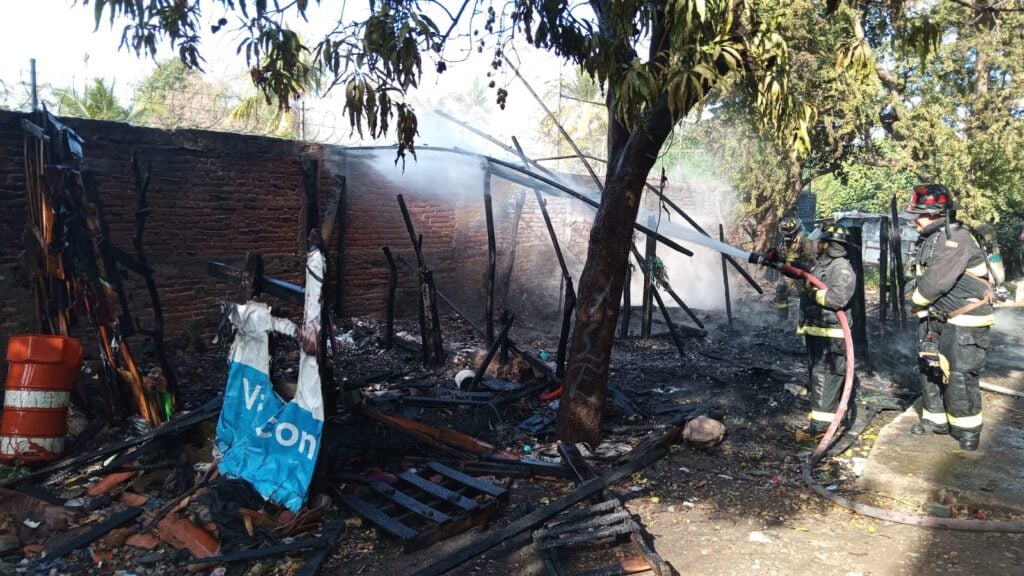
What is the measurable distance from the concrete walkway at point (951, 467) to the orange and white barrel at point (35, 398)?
5.97m

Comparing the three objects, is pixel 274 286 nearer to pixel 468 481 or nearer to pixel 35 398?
pixel 468 481

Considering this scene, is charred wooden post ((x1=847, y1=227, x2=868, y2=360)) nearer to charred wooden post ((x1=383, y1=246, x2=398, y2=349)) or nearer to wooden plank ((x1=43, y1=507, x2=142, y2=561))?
charred wooden post ((x1=383, y1=246, x2=398, y2=349))

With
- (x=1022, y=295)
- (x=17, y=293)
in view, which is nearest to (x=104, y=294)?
(x=17, y=293)

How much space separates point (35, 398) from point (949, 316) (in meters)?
7.08

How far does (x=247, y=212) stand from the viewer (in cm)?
877

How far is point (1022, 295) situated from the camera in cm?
1488

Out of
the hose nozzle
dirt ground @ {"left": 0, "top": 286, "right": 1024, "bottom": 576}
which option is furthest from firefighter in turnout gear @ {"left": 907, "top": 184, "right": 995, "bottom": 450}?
the hose nozzle

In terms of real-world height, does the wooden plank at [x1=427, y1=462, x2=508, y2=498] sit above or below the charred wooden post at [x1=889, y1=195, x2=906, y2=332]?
below

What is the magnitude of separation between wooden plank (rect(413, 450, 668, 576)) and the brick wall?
5.76 metres

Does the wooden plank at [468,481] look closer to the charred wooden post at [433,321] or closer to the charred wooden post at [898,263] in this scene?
the charred wooden post at [433,321]

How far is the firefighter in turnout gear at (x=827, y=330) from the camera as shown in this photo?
5.55 metres

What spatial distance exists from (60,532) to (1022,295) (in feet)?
59.1

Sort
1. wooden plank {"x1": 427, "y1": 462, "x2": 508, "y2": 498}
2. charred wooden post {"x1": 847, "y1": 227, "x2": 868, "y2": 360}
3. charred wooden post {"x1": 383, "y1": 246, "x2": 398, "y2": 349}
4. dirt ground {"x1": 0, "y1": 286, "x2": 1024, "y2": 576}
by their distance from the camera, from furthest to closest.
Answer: charred wooden post {"x1": 383, "y1": 246, "x2": 398, "y2": 349}
charred wooden post {"x1": 847, "y1": 227, "x2": 868, "y2": 360}
wooden plank {"x1": 427, "y1": 462, "x2": 508, "y2": 498}
dirt ground {"x1": 0, "y1": 286, "x2": 1024, "y2": 576}

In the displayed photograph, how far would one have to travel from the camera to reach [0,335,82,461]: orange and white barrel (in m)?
4.87
